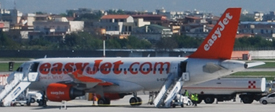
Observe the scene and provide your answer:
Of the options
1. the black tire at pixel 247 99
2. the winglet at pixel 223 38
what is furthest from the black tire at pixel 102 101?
the black tire at pixel 247 99

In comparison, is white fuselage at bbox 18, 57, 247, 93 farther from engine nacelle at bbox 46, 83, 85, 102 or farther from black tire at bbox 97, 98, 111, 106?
engine nacelle at bbox 46, 83, 85, 102

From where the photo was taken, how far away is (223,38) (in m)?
57.2

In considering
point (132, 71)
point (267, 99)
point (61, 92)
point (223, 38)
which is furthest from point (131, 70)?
point (267, 99)

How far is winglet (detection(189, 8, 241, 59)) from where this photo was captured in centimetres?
5706

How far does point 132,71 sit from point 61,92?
17.8 feet

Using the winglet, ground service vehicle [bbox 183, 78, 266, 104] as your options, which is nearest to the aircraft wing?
the winglet

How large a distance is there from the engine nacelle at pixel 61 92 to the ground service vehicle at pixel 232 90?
11920 millimetres

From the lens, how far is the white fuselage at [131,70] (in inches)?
2291

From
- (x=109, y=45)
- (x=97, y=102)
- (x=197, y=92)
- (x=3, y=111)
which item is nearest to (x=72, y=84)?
(x=97, y=102)

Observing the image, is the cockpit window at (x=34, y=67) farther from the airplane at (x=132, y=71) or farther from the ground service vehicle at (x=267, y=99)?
the ground service vehicle at (x=267, y=99)

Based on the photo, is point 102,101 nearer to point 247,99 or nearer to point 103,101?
point 103,101

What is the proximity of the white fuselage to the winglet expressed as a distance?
1.66ft

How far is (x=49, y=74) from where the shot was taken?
63031 mm

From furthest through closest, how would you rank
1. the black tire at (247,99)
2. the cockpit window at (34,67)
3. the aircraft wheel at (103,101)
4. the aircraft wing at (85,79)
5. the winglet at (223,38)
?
1. the black tire at (247,99)
2. the cockpit window at (34,67)
3. the aircraft wheel at (103,101)
4. the aircraft wing at (85,79)
5. the winglet at (223,38)
